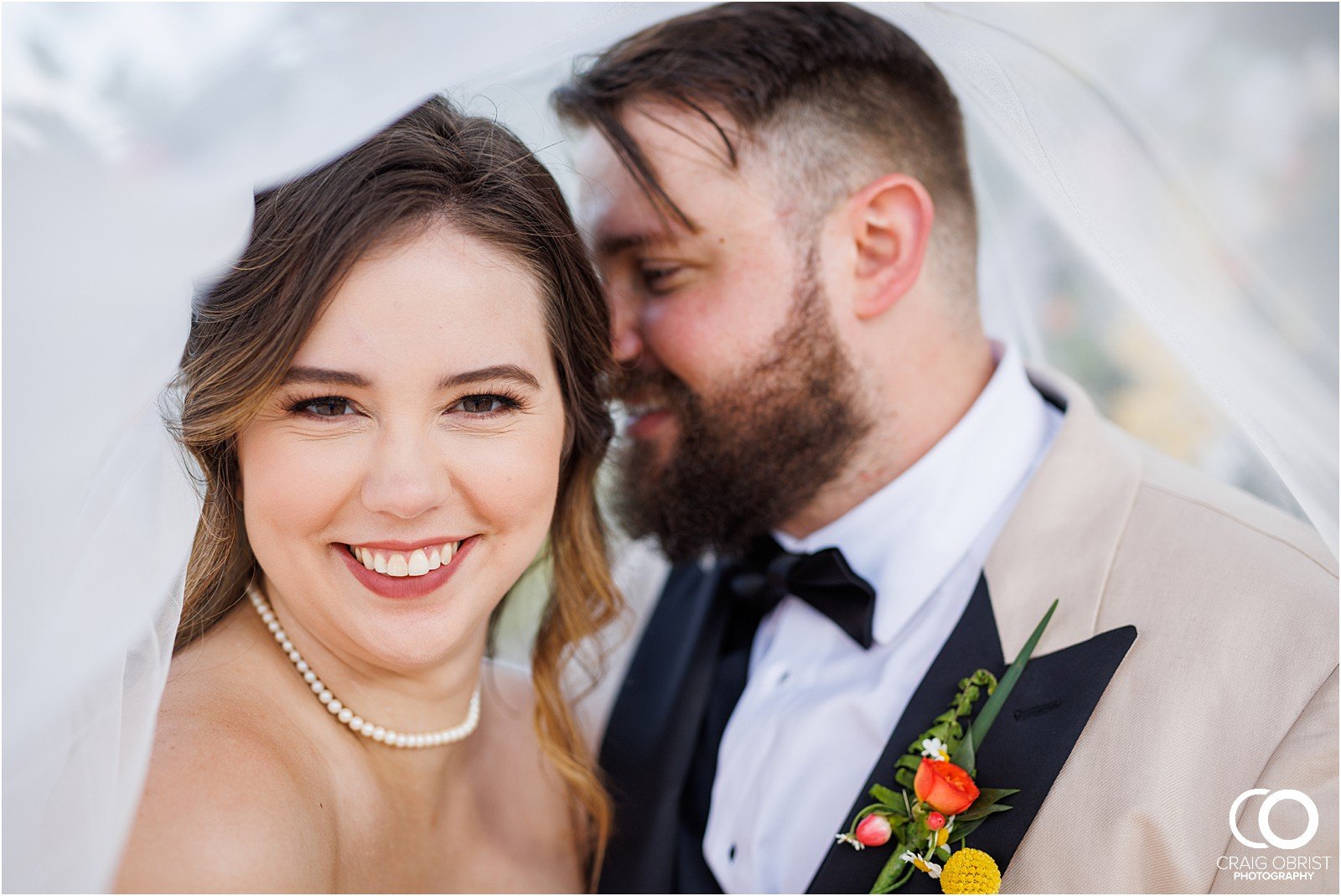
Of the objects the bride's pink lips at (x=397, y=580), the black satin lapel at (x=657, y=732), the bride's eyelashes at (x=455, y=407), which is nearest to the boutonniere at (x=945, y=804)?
the black satin lapel at (x=657, y=732)

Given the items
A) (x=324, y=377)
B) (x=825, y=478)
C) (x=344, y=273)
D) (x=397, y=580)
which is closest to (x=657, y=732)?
(x=825, y=478)

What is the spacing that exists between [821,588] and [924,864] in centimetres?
84

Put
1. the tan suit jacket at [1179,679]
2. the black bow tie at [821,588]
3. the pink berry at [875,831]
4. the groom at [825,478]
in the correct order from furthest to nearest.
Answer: the black bow tie at [821,588]
the groom at [825,478]
the pink berry at [875,831]
the tan suit jacket at [1179,679]

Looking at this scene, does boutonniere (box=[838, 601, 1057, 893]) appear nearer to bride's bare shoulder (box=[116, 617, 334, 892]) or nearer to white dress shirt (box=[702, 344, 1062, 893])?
white dress shirt (box=[702, 344, 1062, 893])

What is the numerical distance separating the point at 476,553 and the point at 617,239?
1152mm

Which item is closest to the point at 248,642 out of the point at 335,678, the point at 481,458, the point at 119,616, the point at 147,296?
the point at 335,678

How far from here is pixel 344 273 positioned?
2.01 meters

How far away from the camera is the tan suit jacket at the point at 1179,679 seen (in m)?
1.98

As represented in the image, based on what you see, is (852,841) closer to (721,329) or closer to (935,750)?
(935,750)

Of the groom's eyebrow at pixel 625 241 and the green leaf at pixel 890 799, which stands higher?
the groom's eyebrow at pixel 625 241

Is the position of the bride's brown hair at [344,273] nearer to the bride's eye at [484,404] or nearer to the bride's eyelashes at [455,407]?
the bride's eyelashes at [455,407]

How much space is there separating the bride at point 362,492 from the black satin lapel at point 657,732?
0.48 metres

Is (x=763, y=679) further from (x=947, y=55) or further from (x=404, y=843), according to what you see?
(x=947, y=55)

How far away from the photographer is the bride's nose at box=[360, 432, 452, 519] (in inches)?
80.0
